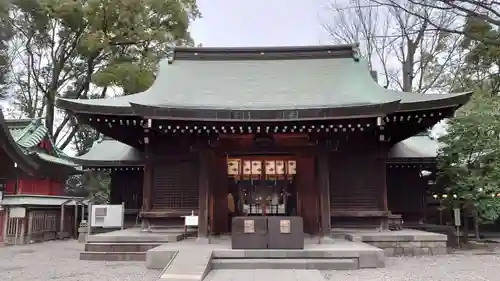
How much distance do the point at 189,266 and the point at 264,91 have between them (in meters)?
5.49

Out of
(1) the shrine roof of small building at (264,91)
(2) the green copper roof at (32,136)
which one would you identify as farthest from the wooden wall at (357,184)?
(2) the green copper roof at (32,136)

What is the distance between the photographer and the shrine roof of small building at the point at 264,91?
346 inches

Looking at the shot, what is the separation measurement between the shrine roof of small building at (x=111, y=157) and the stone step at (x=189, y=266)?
6432mm

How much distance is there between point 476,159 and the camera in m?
11.4

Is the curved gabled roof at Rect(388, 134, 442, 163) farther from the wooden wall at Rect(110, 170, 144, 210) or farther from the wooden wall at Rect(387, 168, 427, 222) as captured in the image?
the wooden wall at Rect(110, 170, 144, 210)

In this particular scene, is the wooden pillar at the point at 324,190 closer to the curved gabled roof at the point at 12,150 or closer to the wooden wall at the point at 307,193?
the wooden wall at the point at 307,193

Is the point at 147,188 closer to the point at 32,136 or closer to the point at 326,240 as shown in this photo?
the point at 326,240

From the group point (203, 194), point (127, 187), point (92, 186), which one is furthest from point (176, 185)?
point (92, 186)

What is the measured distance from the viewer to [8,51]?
21.5 meters

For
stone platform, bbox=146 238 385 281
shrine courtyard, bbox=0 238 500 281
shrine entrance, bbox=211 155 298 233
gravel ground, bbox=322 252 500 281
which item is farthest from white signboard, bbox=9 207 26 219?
gravel ground, bbox=322 252 500 281

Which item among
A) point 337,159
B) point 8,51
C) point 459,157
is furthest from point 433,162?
point 8,51

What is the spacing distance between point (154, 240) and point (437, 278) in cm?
586

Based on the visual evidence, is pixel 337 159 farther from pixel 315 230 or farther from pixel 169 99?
pixel 169 99

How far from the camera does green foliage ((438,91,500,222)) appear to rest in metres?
11.0
